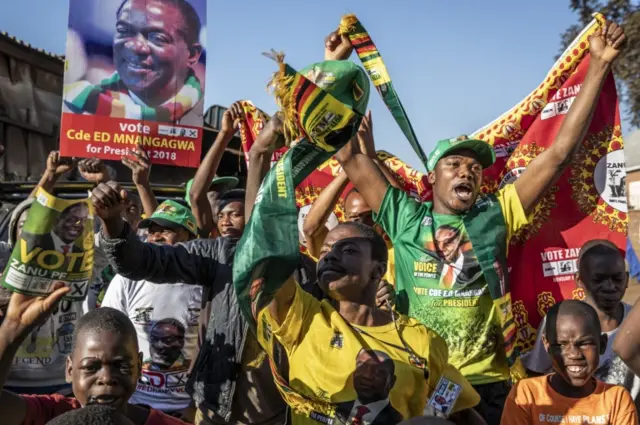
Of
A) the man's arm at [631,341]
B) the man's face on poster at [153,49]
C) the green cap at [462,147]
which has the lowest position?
the man's arm at [631,341]

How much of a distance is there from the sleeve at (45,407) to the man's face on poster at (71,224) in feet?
1.76

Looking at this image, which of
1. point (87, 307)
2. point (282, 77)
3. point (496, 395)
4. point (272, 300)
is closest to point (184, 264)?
point (272, 300)

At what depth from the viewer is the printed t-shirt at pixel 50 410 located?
2830 mm

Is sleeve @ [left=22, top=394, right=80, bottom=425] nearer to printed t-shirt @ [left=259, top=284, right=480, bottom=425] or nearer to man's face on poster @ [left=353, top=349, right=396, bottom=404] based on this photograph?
printed t-shirt @ [left=259, top=284, right=480, bottom=425]

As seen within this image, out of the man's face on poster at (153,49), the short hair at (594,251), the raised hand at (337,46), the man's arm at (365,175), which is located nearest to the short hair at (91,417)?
the man's arm at (365,175)

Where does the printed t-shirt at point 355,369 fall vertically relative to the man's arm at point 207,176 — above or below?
below

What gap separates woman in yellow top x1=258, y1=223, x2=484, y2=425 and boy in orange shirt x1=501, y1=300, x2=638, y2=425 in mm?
440

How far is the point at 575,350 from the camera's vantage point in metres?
3.65

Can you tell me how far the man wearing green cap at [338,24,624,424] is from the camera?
3.92 m

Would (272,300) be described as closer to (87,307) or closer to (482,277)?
(482,277)

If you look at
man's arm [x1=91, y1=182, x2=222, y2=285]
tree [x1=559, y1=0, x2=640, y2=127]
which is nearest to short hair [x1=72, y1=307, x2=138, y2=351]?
man's arm [x1=91, y1=182, x2=222, y2=285]

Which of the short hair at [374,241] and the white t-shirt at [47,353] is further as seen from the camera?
the white t-shirt at [47,353]

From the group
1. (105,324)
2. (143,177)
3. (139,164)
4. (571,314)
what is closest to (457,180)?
(571,314)

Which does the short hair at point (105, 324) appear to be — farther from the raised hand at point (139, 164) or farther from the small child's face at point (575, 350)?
the raised hand at point (139, 164)
